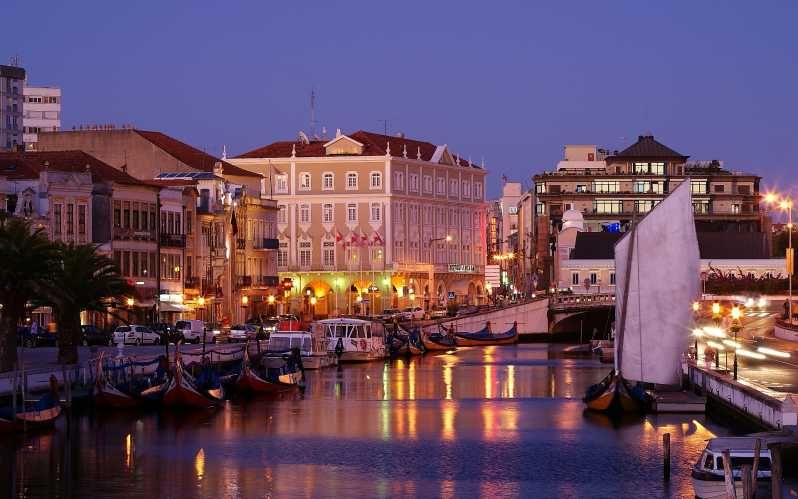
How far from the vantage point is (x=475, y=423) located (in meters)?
58.8

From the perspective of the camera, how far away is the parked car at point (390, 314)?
12390 centimetres

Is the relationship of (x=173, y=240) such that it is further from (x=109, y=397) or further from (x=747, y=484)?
(x=747, y=484)

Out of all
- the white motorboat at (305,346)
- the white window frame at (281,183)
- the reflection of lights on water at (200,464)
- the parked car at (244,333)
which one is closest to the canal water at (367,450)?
the reflection of lights on water at (200,464)

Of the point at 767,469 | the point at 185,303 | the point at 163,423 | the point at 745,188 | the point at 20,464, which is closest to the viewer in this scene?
the point at 767,469

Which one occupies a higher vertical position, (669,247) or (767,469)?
(669,247)

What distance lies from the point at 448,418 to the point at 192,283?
43371 millimetres

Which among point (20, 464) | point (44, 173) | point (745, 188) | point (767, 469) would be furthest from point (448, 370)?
point (745, 188)

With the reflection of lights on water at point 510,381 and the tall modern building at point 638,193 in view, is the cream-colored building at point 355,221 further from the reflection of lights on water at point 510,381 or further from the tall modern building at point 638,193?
the reflection of lights on water at point 510,381

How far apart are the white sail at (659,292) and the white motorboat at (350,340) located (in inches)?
1367

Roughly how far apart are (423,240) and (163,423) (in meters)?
95.3

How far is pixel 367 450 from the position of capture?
166 ft

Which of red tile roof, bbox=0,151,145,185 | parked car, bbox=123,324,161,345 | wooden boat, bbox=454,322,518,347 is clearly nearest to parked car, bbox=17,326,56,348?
parked car, bbox=123,324,161,345

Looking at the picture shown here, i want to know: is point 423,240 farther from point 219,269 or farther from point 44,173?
point 44,173

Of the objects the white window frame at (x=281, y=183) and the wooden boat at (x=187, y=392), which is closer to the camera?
the wooden boat at (x=187, y=392)
